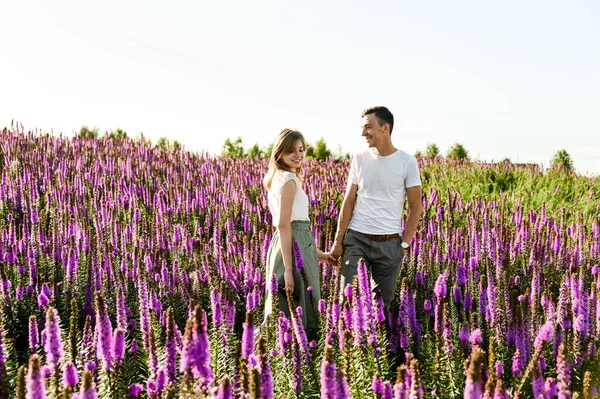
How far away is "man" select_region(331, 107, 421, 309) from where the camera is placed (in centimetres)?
428

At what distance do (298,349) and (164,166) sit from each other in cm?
924

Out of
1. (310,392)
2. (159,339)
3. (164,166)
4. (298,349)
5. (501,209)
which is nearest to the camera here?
(298,349)

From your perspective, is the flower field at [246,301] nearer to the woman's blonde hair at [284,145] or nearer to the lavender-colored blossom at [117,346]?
the lavender-colored blossom at [117,346]

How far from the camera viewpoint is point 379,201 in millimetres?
4312

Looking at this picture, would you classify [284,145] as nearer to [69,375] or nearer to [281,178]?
[281,178]

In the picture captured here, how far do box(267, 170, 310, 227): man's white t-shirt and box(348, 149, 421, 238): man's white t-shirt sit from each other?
0.51 metres

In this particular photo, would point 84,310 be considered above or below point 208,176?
below

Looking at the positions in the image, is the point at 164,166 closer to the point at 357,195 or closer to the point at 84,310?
the point at 84,310

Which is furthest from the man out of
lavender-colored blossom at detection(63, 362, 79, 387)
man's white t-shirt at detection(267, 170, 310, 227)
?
lavender-colored blossom at detection(63, 362, 79, 387)

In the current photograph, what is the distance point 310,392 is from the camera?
310 cm

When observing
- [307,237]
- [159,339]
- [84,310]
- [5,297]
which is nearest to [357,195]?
[307,237]

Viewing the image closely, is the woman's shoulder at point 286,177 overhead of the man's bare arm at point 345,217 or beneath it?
overhead

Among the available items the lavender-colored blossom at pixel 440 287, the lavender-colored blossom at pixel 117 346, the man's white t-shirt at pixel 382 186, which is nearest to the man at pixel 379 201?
the man's white t-shirt at pixel 382 186

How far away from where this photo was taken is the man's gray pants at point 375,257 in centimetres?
434
